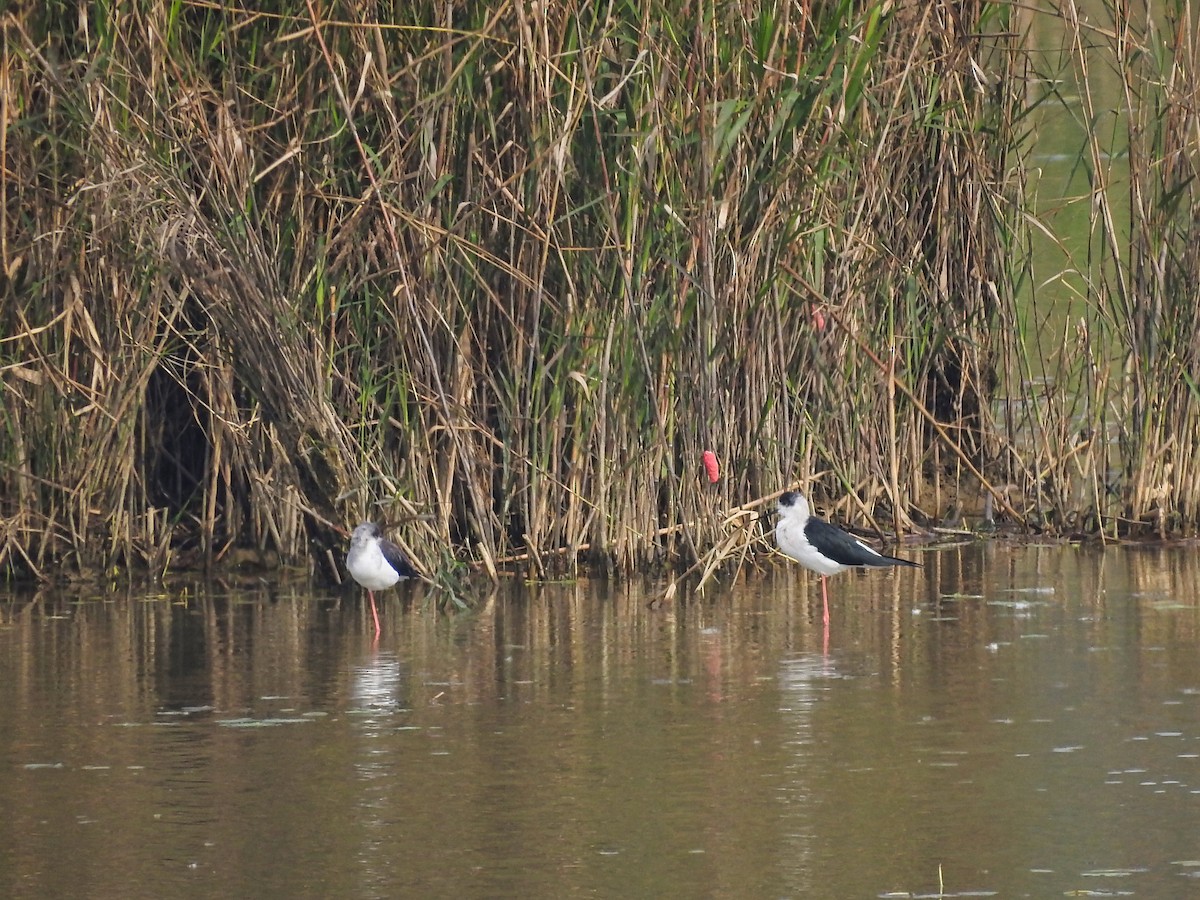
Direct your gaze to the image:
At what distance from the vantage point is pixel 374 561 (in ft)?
Answer: 30.4

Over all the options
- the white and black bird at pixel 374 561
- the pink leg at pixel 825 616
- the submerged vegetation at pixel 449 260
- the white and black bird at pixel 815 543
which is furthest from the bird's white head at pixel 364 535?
→ the pink leg at pixel 825 616

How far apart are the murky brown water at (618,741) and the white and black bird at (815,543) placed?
183mm

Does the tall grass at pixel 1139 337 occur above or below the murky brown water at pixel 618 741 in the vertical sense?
above

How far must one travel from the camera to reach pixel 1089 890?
532 cm

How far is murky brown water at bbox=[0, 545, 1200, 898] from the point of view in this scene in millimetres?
5652

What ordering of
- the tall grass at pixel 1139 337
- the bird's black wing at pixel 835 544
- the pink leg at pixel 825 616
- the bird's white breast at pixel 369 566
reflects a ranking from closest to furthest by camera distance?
1. the pink leg at pixel 825 616
2. the bird's white breast at pixel 369 566
3. the bird's black wing at pixel 835 544
4. the tall grass at pixel 1139 337

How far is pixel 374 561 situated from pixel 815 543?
1750 millimetres

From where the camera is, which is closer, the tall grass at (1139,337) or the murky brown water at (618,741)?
the murky brown water at (618,741)

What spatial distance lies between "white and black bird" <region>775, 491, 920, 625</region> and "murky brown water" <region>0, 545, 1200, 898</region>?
18 centimetres

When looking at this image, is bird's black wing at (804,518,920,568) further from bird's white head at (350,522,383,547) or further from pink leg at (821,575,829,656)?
bird's white head at (350,522,383,547)

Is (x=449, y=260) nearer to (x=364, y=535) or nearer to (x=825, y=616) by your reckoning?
(x=364, y=535)

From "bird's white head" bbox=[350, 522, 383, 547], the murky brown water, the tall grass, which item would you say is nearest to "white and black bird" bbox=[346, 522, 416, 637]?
"bird's white head" bbox=[350, 522, 383, 547]

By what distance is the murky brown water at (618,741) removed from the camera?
18.5 feet

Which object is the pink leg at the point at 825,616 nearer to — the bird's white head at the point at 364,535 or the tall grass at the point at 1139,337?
the tall grass at the point at 1139,337
